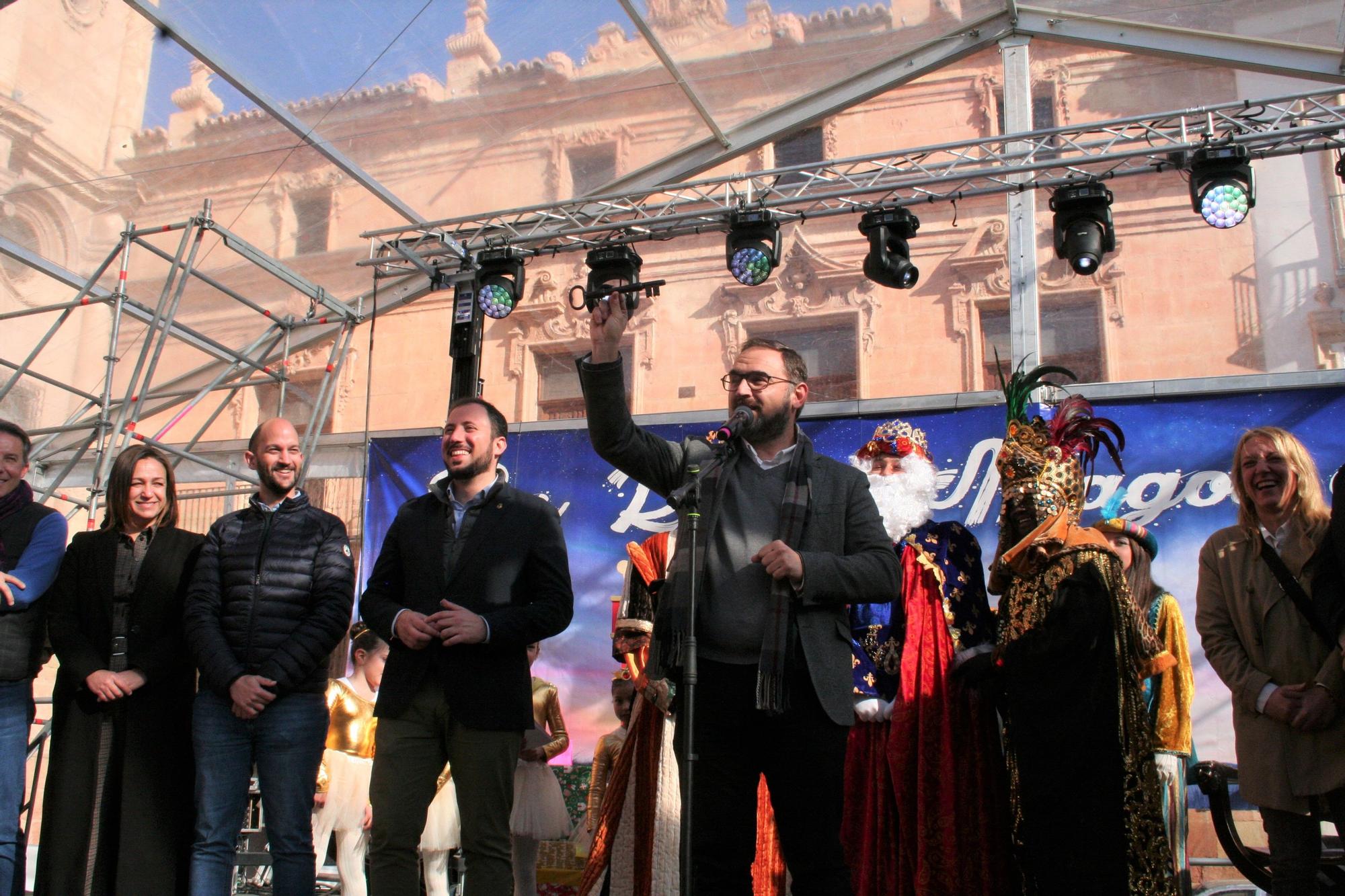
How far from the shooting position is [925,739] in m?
3.92

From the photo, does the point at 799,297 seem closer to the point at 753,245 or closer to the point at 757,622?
the point at 753,245

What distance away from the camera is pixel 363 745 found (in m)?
5.59

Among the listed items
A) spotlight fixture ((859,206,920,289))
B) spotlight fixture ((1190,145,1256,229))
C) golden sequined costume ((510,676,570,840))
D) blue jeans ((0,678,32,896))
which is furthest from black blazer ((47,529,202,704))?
spotlight fixture ((1190,145,1256,229))

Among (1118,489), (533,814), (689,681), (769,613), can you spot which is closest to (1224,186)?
(1118,489)

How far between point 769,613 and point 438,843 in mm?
3209

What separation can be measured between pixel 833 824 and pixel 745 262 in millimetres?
3763

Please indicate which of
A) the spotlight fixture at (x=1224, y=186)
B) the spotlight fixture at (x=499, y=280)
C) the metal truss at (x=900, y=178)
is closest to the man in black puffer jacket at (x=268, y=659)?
the spotlight fixture at (x=499, y=280)

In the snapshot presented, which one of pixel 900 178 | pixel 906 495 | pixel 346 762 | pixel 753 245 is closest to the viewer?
pixel 906 495

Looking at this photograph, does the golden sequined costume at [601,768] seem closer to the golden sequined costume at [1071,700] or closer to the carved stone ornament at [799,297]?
the golden sequined costume at [1071,700]

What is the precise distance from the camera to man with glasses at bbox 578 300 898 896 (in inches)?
100.0

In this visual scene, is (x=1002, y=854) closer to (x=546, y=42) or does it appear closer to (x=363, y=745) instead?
(x=363, y=745)

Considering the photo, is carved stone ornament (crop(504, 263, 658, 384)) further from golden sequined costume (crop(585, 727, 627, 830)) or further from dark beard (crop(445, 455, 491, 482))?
dark beard (crop(445, 455, 491, 482))

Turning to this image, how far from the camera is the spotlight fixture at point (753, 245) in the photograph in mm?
5809

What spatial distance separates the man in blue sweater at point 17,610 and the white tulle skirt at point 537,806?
1.87m
